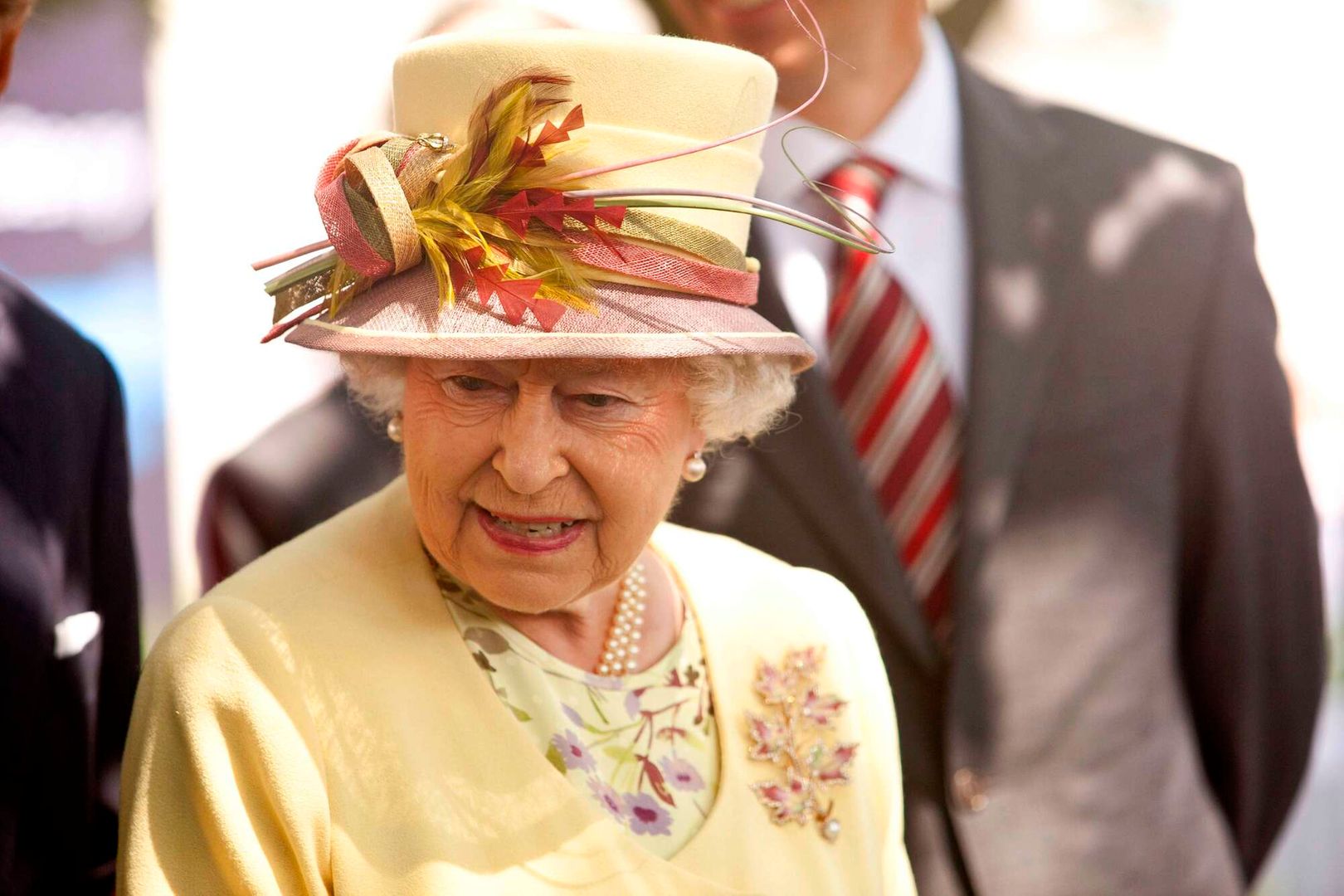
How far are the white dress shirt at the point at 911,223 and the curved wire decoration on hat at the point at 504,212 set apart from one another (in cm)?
87

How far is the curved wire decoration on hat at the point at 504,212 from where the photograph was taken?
164cm

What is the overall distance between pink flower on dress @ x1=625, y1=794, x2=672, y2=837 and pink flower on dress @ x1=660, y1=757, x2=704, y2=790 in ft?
0.17

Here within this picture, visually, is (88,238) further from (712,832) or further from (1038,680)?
(1038,680)

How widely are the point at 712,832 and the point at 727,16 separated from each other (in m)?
1.44

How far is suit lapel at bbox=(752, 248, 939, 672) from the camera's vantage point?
8.43 ft

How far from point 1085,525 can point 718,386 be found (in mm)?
1069

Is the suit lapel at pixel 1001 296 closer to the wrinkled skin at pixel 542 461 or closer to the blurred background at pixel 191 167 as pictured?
the blurred background at pixel 191 167

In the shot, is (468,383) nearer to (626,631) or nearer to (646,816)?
(626,631)

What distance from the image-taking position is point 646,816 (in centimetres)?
188

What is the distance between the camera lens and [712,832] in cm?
190

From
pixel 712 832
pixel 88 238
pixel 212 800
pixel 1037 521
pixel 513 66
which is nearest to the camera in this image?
pixel 212 800

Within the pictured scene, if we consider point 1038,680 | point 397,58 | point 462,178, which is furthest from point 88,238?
point 1038,680

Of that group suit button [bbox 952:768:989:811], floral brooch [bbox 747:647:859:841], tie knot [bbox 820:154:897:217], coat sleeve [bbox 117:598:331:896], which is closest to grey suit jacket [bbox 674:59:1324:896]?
suit button [bbox 952:768:989:811]

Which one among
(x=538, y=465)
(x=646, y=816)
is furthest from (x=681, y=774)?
(x=538, y=465)
